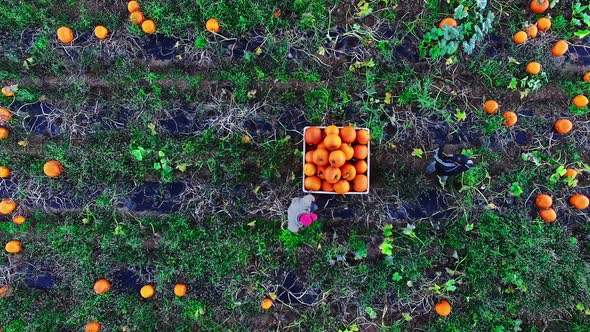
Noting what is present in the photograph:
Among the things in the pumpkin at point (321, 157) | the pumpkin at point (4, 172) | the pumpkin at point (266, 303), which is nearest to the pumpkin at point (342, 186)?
the pumpkin at point (321, 157)

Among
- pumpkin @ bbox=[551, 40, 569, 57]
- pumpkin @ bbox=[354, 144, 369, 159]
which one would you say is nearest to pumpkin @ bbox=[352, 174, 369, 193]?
pumpkin @ bbox=[354, 144, 369, 159]

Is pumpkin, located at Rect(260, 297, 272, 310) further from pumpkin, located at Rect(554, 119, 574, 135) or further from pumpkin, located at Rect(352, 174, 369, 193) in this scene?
pumpkin, located at Rect(554, 119, 574, 135)

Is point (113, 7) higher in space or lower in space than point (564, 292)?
higher

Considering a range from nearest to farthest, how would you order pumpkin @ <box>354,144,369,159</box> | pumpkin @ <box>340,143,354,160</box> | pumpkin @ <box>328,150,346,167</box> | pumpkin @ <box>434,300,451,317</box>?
pumpkin @ <box>328,150,346,167</box>
pumpkin @ <box>340,143,354,160</box>
pumpkin @ <box>354,144,369,159</box>
pumpkin @ <box>434,300,451,317</box>

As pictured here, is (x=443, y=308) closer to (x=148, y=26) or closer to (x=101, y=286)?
(x=101, y=286)

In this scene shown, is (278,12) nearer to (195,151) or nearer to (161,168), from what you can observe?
(195,151)

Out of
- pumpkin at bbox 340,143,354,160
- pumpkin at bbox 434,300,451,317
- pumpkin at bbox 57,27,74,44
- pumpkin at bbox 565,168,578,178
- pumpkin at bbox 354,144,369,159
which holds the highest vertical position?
pumpkin at bbox 57,27,74,44

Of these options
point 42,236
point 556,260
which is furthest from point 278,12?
point 556,260
